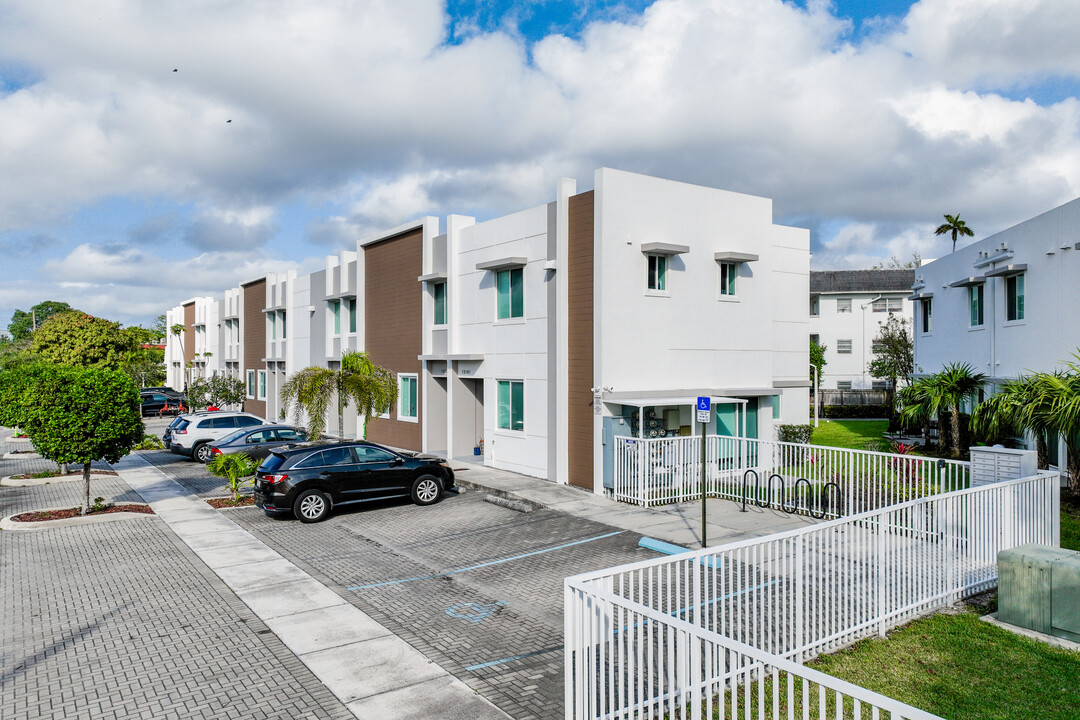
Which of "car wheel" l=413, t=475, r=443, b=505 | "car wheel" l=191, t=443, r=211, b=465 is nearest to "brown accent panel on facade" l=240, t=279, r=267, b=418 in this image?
"car wheel" l=191, t=443, r=211, b=465

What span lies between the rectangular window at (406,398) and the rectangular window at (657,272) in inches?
420

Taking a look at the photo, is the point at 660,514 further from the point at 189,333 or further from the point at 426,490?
the point at 189,333

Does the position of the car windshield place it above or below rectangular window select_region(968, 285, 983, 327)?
below

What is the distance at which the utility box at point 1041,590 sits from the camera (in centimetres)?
775

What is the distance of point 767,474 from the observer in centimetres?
1683

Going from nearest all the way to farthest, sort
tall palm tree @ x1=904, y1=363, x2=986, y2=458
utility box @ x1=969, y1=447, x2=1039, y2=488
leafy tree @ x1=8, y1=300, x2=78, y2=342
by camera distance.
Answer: utility box @ x1=969, y1=447, x2=1039, y2=488 → tall palm tree @ x1=904, y1=363, x2=986, y2=458 → leafy tree @ x1=8, y1=300, x2=78, y2=342

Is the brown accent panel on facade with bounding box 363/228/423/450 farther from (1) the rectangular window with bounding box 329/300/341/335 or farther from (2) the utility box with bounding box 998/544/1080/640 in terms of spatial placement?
(2) the utility box with bounding box 998/544/1080/640

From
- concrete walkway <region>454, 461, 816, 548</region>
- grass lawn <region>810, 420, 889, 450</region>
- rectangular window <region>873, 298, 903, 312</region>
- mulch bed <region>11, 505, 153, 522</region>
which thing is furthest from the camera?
rectangular window <region>873, 298, 903, 312</region>

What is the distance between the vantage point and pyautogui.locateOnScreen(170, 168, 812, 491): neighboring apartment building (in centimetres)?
1747

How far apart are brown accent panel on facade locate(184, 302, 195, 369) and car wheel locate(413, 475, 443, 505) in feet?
161

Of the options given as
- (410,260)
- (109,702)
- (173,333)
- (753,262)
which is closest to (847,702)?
(109,702)

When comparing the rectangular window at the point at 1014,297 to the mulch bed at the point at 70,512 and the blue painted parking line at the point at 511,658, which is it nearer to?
the blue painted parking line at the point at 511,658

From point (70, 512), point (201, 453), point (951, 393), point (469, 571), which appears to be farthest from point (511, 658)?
point (201, 453)

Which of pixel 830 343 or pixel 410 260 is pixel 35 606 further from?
pixel 830 343
